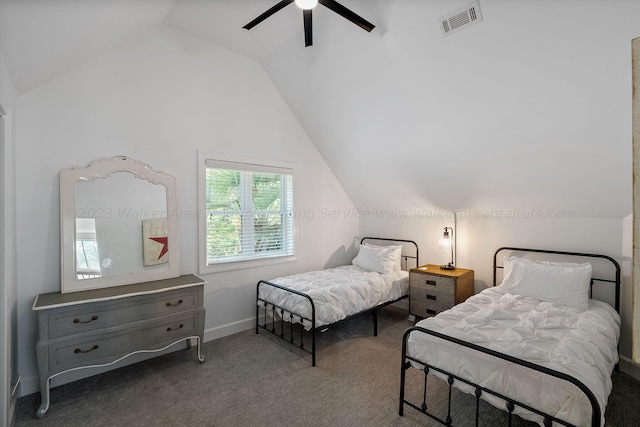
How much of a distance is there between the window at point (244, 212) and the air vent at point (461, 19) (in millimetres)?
2377

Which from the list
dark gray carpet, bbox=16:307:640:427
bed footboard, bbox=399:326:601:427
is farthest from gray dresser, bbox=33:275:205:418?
bed footboard, bbox=399:326:601:427

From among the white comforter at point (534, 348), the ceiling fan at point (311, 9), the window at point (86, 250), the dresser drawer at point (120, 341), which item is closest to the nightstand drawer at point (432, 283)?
the white comforter at point (534, 348)

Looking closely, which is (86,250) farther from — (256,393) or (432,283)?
(432,283)

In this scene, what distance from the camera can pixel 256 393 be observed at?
2492 mm

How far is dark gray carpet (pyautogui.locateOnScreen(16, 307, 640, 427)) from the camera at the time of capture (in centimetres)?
219

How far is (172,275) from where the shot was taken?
314 cm

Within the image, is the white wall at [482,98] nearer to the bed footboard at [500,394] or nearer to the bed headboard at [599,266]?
the bed headboard at [599,266]

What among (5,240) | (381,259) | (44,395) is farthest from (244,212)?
(44,395)

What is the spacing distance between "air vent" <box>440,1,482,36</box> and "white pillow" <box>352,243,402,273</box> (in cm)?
265

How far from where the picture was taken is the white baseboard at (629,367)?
2.68 m

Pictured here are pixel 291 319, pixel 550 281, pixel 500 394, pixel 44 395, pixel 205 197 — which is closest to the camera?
pixel 500 394

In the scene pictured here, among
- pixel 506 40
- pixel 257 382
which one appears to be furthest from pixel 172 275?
pixel 506 40

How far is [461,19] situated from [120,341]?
358cm

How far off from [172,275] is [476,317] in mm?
2780
